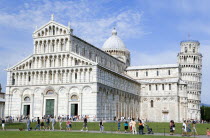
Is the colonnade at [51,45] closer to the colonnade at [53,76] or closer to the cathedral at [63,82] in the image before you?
the cathedral at [63,82]

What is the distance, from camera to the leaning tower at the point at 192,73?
104875 millimetres

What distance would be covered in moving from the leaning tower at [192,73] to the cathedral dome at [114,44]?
2378 centimetres

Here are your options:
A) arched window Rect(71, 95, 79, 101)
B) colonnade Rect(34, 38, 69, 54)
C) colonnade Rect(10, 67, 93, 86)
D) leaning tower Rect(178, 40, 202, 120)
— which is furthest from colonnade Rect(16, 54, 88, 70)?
leaning tower Rect(178, 40, 202, 120)

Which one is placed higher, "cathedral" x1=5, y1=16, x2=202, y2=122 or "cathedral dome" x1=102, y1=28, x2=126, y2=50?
"cathedral dome" x1=102, y1=28, x2=126, y2=50

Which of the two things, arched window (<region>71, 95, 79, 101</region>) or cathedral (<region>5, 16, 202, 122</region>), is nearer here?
cathedral (<region>5, 16, 202, 122</region>)

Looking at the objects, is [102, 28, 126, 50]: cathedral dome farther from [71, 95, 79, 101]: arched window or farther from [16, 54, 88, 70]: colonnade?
[71, 95, 79, 101]: arched window

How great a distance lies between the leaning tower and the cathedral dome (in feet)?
78.0

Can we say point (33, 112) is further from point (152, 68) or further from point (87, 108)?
point (152, 68)

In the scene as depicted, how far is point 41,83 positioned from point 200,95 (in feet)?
213

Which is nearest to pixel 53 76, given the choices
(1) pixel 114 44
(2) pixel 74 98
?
(2) pixel 74 98

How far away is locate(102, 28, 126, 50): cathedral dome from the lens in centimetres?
9288

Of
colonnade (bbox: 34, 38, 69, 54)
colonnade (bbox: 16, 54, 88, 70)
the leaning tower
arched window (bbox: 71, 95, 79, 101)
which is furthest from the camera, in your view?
the leaning tower

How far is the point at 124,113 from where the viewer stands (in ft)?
238

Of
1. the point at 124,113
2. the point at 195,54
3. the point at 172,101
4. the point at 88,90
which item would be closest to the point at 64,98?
the point at 88,90
